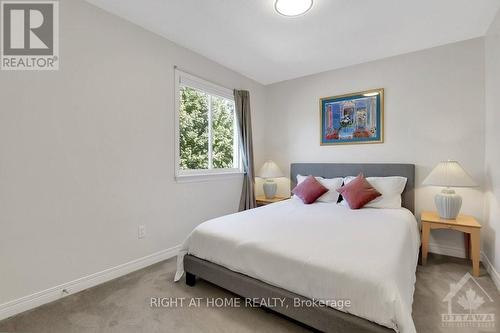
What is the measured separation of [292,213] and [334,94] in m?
2.10

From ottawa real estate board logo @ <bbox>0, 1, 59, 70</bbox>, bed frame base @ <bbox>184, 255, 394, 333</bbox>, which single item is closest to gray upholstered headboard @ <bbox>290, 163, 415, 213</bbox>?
bed frame base @ <bbox>184, 255, 394, 333</bbox>

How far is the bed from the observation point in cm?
129

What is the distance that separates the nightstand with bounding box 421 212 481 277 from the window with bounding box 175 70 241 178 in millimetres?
2553

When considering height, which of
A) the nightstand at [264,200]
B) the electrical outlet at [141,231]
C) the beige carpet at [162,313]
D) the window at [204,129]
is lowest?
the beige carpet at [162,313]

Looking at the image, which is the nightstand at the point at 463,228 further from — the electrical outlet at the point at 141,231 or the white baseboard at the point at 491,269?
the electrical outlet at the point at 141,231

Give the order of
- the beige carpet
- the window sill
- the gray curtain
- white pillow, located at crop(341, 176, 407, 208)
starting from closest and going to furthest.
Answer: the beige carpet, white pillow, located at crop(341, 176, 407, 208), the window sill, the gray curtain

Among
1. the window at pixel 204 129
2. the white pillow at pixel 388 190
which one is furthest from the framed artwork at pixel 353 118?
the window at pixel 204 129

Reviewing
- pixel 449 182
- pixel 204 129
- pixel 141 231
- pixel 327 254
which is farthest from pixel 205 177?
pixel 449 182

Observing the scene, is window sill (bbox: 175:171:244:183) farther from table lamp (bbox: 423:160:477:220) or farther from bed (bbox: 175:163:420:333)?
table lamp (bbox: 423:160:477:220)

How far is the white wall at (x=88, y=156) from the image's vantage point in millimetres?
1783

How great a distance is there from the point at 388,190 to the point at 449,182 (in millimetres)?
595

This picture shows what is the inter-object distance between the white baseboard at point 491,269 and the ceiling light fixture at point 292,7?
2981 millimetres

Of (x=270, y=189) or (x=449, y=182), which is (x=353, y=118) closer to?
(x=449, y=182)

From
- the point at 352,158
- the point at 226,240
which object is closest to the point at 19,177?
the point at 226,240
